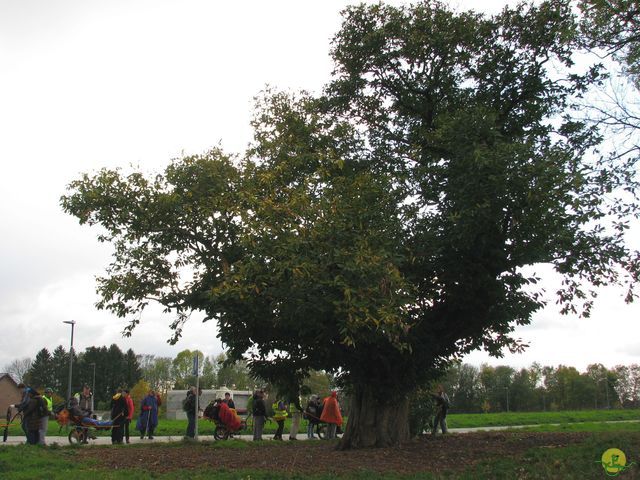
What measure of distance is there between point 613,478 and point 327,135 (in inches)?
409

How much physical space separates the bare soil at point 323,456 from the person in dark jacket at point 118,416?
235 cm

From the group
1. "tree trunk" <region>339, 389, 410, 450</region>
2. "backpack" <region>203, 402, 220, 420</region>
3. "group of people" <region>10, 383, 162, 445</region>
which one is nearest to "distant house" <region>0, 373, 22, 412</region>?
"group of people" <region>10, 383, 162, 445</region>

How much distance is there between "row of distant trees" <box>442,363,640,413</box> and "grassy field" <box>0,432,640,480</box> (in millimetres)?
68437

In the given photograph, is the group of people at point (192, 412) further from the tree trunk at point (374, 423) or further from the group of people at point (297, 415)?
the tree trunk at point (374, 423)

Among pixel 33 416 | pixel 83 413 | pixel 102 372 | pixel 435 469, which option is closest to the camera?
pixel 435 469

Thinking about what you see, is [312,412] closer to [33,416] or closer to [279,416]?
[279,416]

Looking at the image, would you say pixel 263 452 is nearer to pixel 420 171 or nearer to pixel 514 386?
pixel 420 171

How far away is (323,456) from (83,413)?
815cm

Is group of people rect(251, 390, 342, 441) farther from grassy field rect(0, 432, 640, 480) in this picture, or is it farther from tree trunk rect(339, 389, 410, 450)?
grassy field rect(0, 432, 640, 480)

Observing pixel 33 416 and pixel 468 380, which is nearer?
pixel 33 416

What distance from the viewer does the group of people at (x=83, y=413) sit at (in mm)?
14852

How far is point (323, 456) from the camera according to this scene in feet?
43.4

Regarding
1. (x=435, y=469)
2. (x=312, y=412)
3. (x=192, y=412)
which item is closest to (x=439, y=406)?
(x=312, y=412)

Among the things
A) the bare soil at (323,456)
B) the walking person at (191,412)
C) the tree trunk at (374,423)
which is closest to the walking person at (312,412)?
the walking person at (191,412)
